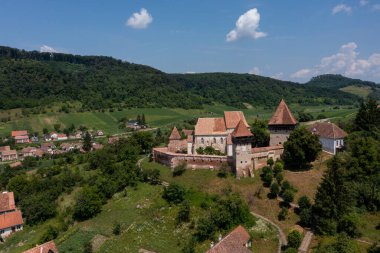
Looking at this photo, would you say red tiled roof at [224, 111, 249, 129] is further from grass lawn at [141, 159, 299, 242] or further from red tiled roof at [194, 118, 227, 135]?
grass lawn at [141, 159, 299, 242]

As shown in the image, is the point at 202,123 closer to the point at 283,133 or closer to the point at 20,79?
the point at 283,133

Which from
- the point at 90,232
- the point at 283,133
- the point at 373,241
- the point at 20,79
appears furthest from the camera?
the point at 20,79

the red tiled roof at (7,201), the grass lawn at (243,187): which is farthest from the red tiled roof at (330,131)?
the red tiled roof at (7,201)

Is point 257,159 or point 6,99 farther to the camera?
point 6,99

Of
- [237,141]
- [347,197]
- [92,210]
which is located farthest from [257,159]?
[92,210]

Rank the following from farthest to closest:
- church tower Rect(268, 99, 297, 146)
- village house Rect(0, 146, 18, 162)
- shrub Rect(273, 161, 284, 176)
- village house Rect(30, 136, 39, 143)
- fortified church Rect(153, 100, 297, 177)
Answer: village house Rect(30, 136, 39, 143)
village house Rect(0, 146, 18, 162)
church tower Rect(268, 99, 297, 146)
fortified church Rect(153, 100, 297, 177)
shrub Rect(273, 161, 284, 176)

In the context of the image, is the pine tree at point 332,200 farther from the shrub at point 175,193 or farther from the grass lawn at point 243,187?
the shrub at point 175,193

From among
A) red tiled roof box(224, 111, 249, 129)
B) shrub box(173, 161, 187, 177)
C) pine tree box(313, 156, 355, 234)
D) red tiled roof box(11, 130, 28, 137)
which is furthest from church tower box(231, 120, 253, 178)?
red tiled roof box(11, 130, 28, 137)
